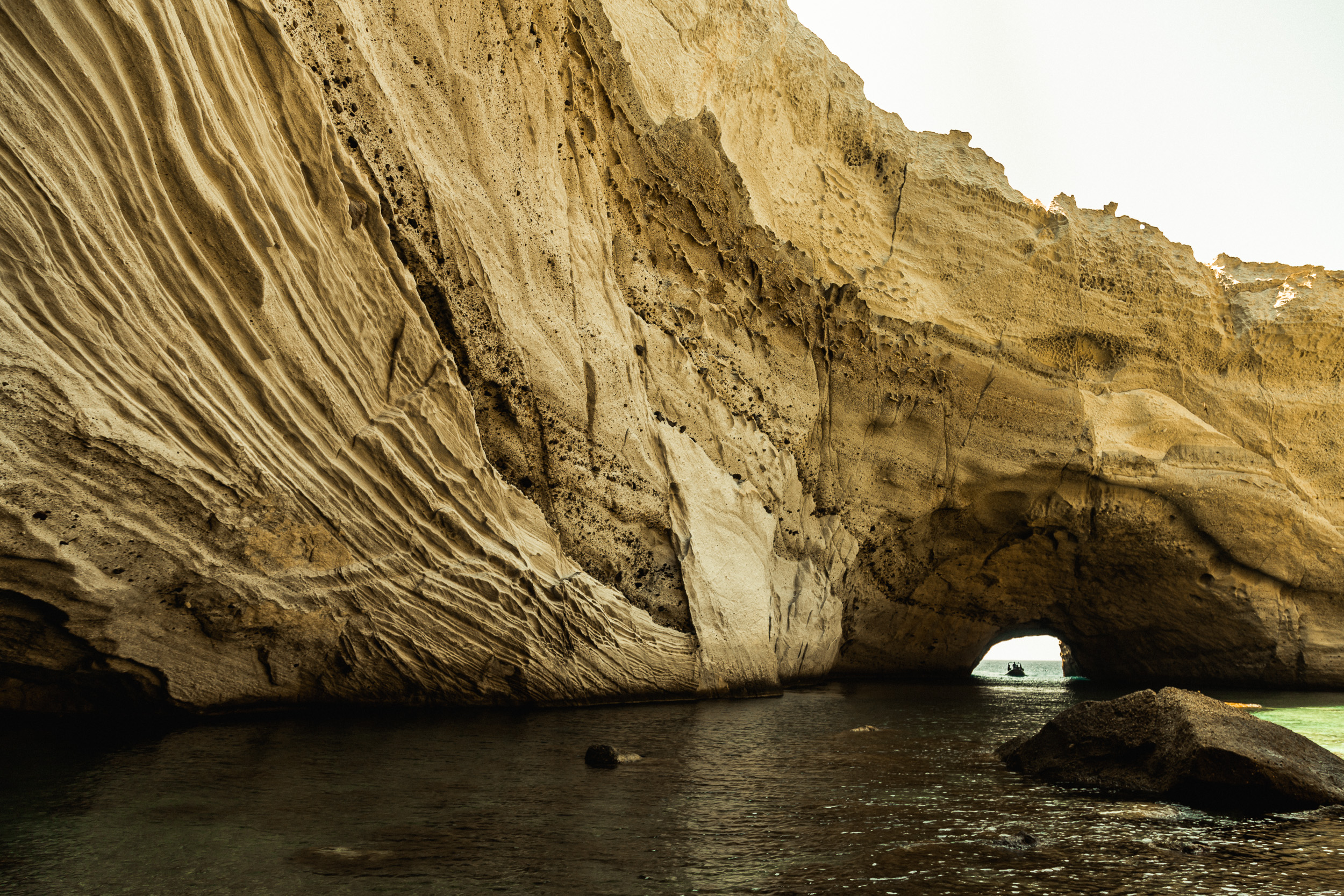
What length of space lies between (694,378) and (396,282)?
15.9 feet

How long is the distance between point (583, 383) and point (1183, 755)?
274 inches

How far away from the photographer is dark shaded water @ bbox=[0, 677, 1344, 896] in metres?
3.15

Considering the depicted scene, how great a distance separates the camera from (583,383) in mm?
9688

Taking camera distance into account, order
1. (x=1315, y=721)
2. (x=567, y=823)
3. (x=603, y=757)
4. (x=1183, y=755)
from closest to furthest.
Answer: (x=567, y=823)
(x=1183, y=755)
(x=603, y=757)
(x=1315, y=721)

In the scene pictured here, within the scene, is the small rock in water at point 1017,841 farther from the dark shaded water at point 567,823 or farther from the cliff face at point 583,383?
the cliff face at point 583,383

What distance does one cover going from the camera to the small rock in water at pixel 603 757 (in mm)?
5480

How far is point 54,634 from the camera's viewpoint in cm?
634

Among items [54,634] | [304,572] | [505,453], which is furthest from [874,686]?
[54,634]

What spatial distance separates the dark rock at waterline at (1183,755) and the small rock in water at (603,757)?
3007mm

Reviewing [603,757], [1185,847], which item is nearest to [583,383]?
[603,757]

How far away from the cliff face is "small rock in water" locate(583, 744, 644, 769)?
121 inches

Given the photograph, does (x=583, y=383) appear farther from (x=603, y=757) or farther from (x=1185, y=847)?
(x=1185, y=847)

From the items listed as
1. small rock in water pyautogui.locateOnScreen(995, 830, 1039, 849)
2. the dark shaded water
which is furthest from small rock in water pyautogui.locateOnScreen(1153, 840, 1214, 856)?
small rock in water pyautogui.locateOnScreen(995, 830, 1039, 849)

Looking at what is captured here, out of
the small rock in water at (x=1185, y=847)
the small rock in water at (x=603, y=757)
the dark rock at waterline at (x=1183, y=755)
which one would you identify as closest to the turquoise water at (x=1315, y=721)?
the dark rock at waterline at (x=1183, y=755)
